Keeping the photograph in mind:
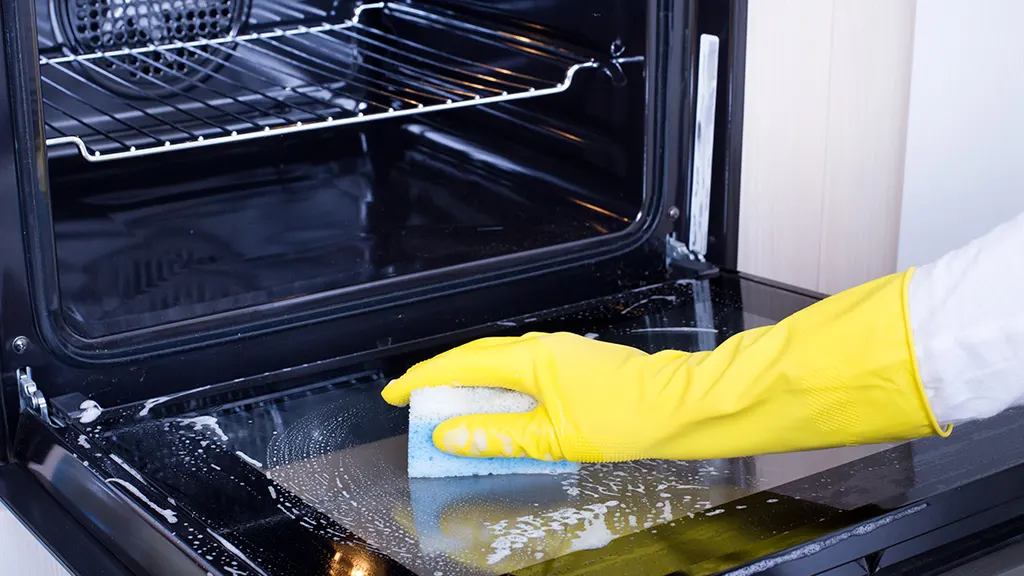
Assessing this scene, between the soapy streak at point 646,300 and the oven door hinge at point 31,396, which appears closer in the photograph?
the oven door hinge at point 31,396

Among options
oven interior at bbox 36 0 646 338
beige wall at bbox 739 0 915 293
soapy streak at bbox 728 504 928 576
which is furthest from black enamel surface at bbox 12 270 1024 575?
beige wall at bbox 739 0 915 293

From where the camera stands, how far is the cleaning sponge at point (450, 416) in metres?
0.93

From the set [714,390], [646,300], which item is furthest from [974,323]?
[646,300]

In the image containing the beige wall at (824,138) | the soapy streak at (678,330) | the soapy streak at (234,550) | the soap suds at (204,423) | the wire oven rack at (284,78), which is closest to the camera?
the soapy streak at (234,550)

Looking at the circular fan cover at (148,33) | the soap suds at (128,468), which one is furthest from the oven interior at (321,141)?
the soap suds at (128,468)

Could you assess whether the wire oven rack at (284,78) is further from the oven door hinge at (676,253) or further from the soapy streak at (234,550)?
the soapy streak at (234,550)

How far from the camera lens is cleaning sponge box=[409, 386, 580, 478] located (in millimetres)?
934

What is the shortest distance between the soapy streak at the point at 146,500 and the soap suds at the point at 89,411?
0.14 meters

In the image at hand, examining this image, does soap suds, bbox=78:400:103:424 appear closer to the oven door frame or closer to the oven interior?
the oven door frame

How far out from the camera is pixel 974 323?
864 millimetres

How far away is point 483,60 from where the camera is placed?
160 centimetres

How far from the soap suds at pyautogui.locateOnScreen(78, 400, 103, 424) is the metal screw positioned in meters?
0.07

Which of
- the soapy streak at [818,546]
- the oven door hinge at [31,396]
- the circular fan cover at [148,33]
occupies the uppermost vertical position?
the circular fan cover at [148,33]

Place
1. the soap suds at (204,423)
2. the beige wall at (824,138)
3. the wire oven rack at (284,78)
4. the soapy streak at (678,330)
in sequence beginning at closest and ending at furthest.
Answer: the soap suds at (204,423)
the soapy streak at (678,330)
the beige wall at (824,138)
the wire oven rack at (284,78)
